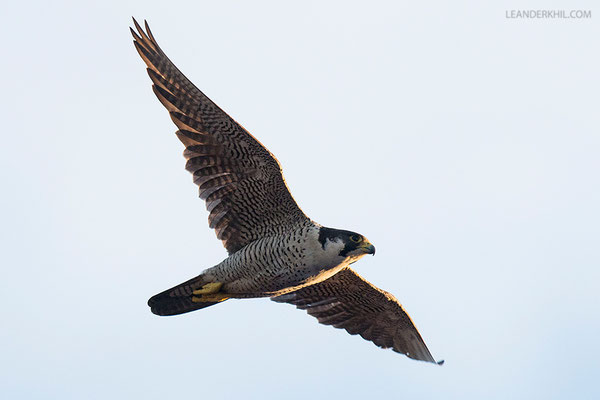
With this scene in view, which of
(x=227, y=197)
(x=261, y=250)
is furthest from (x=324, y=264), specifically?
(x=227, y=197)

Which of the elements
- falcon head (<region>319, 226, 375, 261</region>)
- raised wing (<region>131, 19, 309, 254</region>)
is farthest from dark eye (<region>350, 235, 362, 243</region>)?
raised wing (<region>131, 19, 309, 254</region>)

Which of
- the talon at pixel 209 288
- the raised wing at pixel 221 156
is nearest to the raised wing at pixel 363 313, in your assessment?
the talon at pixel 209 288

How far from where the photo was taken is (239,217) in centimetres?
1287

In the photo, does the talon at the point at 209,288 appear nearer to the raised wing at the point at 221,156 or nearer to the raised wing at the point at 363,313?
the raised wing at the point at 221,156

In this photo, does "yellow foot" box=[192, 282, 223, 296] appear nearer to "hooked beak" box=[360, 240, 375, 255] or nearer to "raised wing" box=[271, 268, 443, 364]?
"raised wing" box=[271, 268, 443, 364]

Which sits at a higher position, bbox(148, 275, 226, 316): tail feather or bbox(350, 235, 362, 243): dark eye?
bbox(350, 235, 362, 243): dark eye

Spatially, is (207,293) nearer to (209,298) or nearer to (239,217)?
(209,298)

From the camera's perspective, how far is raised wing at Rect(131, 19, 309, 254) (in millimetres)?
12516

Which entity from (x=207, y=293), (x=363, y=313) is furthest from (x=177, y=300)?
(x=363, y=313)

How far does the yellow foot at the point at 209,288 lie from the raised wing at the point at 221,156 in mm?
815

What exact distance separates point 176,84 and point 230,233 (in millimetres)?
2140

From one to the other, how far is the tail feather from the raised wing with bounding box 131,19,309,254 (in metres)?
1.04

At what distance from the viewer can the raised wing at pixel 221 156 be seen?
12.5 m

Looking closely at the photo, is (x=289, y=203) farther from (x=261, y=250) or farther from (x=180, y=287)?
(x=180, y=287)
